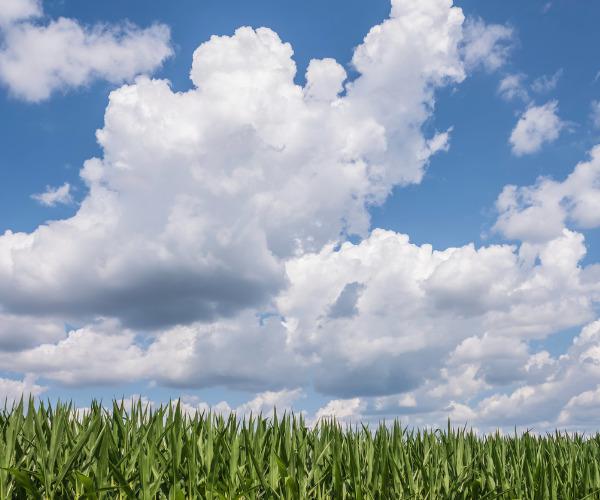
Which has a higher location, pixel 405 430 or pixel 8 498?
pixel 405 430

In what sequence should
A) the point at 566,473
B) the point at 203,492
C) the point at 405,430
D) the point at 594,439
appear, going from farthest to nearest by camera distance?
the point at 594,439 → the point at 405,430 → the point at 566,473 → the point at 203,492

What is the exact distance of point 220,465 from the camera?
654 cm

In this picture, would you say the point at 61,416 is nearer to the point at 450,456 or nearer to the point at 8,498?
the point at 8,498

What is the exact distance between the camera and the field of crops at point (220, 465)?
221 inches

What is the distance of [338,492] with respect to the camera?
21.4ft

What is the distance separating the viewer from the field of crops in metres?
5.61

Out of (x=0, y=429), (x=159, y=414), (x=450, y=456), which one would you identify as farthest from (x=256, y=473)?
(x=450, y=456)

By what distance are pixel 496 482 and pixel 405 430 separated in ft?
5.51

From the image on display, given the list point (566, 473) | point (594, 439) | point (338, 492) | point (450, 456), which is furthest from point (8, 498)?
point (594, 439)

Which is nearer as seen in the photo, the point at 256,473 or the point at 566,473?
the point at 256,473

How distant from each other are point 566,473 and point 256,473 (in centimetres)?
477

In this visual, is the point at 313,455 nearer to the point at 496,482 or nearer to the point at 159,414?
the point at 159,414

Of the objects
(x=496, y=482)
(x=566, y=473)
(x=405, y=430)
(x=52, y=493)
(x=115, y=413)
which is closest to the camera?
(x=52, y=493)

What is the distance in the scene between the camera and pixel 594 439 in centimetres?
1266
